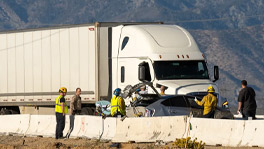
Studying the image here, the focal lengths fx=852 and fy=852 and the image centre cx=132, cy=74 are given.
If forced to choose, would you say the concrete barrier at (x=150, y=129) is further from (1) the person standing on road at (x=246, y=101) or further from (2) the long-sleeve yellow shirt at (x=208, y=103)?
(1) the person standing on road at (x=246, y=101)

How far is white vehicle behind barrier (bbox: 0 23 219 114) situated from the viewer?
1203 inches

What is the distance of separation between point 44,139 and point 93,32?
7085 mm

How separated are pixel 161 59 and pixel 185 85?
4.45ft

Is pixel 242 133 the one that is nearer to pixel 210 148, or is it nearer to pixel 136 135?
pixel 210 148

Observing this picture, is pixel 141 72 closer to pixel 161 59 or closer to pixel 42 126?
pixel 161 59

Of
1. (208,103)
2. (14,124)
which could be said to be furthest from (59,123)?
(208,103)

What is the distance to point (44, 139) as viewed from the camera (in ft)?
86.5

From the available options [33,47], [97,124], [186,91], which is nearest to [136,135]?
[97,124]

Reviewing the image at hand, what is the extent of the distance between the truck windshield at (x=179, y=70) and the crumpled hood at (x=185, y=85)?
27 centimetres

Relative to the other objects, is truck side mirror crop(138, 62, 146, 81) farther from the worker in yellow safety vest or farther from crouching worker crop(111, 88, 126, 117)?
crouching worker crop(111, 88, 126, 117)

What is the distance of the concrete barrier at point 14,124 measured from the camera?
1117 inches

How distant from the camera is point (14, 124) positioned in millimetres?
28922

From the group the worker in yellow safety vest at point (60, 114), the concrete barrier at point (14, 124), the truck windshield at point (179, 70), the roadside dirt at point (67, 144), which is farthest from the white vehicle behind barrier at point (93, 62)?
the roadside dirt at point (67, 144)

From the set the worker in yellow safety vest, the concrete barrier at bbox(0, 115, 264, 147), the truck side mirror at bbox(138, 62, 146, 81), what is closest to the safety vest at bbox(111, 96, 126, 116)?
the concrete barrier at bbox(0, 115, 264, 147)
